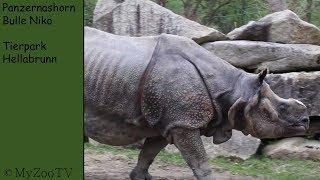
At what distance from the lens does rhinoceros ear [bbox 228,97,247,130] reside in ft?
18.3

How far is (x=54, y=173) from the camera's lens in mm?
3061

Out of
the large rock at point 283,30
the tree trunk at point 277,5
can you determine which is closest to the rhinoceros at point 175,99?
the large rock at point 283,30

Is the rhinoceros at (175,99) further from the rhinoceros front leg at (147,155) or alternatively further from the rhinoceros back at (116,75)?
the rhinoceros front leg at (147,155)

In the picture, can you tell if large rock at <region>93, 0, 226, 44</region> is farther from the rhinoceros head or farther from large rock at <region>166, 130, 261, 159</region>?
the rhinoceros head

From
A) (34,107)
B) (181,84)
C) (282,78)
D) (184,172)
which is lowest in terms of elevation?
(184,172)

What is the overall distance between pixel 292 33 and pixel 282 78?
0.79m

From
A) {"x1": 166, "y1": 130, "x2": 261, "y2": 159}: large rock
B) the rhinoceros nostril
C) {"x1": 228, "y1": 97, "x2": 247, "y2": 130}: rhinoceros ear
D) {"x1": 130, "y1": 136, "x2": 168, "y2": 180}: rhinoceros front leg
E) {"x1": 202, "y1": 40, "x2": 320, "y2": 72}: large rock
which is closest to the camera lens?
{"x1": 228, "y1": 97, "x2": 247, "y2": 130}: rhinoceros ear

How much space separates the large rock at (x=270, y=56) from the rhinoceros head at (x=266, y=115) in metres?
2.70

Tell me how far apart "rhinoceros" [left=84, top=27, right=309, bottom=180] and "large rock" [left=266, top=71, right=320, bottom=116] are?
7.85 feet

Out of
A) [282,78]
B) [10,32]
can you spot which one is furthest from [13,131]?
[282,78]

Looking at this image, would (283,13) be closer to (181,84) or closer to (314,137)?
(314,137)

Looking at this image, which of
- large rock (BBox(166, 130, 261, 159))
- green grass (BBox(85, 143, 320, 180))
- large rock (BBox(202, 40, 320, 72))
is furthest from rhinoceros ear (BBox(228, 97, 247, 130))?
large rock (BBox(202, 40, 320, 72))

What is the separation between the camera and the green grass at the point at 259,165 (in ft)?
24.1

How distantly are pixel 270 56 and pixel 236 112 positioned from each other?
9.69ft
